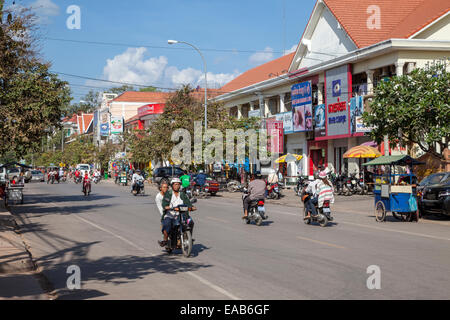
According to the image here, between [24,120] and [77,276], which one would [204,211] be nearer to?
[24,120]

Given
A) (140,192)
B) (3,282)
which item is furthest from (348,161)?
(3,282)

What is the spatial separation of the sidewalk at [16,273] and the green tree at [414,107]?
1497 centimetres

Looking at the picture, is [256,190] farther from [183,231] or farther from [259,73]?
[259,73]

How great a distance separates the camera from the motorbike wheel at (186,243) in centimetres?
1098

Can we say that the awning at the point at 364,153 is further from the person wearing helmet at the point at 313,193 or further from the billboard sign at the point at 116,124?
the billboard sign at the point at 116,124

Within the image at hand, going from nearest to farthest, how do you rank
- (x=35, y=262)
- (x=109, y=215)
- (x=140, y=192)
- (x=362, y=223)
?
(x=35, y=262) < (x=362, y=223) < (x=109, y=215) < (x=140, y=192)

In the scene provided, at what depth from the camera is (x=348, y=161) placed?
36.4 m

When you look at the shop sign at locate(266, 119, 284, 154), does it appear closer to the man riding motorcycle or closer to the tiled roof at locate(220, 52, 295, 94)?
the tiled roof at locate(220, 52, 295, 94)

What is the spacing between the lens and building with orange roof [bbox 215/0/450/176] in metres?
31.5

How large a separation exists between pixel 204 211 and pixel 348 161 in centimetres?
1631

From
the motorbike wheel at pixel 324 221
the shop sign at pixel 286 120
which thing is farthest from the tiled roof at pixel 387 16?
the motorbike wheel at pixel 324 221

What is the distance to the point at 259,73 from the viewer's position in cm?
5569

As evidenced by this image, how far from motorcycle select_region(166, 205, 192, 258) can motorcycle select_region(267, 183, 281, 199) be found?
19.0 m

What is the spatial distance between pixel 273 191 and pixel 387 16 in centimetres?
1505
